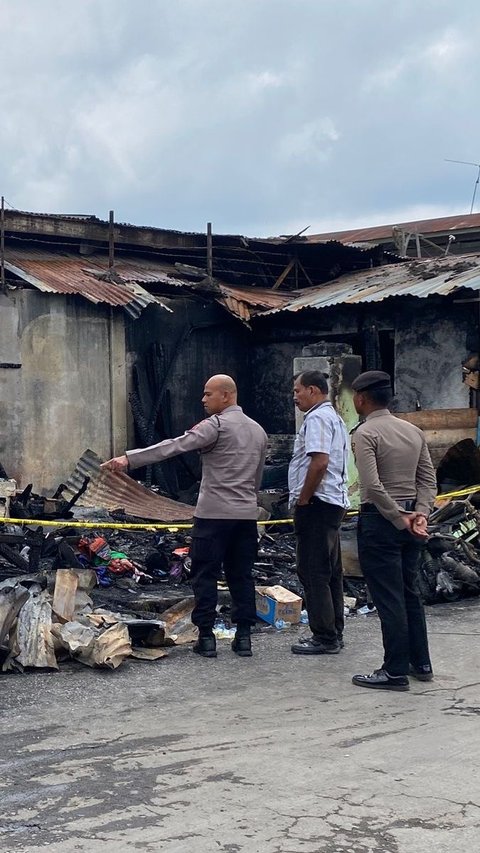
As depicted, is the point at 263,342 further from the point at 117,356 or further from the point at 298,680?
the point at 298,680

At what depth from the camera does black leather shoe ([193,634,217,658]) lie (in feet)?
22.8

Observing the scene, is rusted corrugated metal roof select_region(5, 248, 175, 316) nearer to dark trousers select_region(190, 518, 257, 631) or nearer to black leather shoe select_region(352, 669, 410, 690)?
dark trousers select_region(190, 518, 257, 631)

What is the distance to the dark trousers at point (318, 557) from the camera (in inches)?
273

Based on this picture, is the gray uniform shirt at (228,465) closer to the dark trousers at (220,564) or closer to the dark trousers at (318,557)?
the dark trousers at (220,564)

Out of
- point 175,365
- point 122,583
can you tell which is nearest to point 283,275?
point 175,365

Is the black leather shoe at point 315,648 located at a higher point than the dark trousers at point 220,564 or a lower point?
lower

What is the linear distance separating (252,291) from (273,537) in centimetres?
800

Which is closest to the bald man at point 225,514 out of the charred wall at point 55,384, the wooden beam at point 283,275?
the charred wall at point 55,384

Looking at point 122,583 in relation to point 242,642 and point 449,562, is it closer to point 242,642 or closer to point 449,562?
point 242,642

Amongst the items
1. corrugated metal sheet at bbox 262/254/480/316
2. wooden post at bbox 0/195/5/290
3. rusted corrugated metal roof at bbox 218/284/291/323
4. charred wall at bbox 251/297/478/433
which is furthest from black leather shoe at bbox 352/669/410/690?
rusted corrugated metal roof at bbox 218/284/291/323

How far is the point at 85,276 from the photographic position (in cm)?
1617

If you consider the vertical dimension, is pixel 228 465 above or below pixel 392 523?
above

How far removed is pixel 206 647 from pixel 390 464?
1888 millimetres

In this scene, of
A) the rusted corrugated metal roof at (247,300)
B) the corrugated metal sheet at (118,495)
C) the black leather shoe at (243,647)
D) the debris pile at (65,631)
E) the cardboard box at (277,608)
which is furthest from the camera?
the rusted corrugated metal roof at (247,300)
